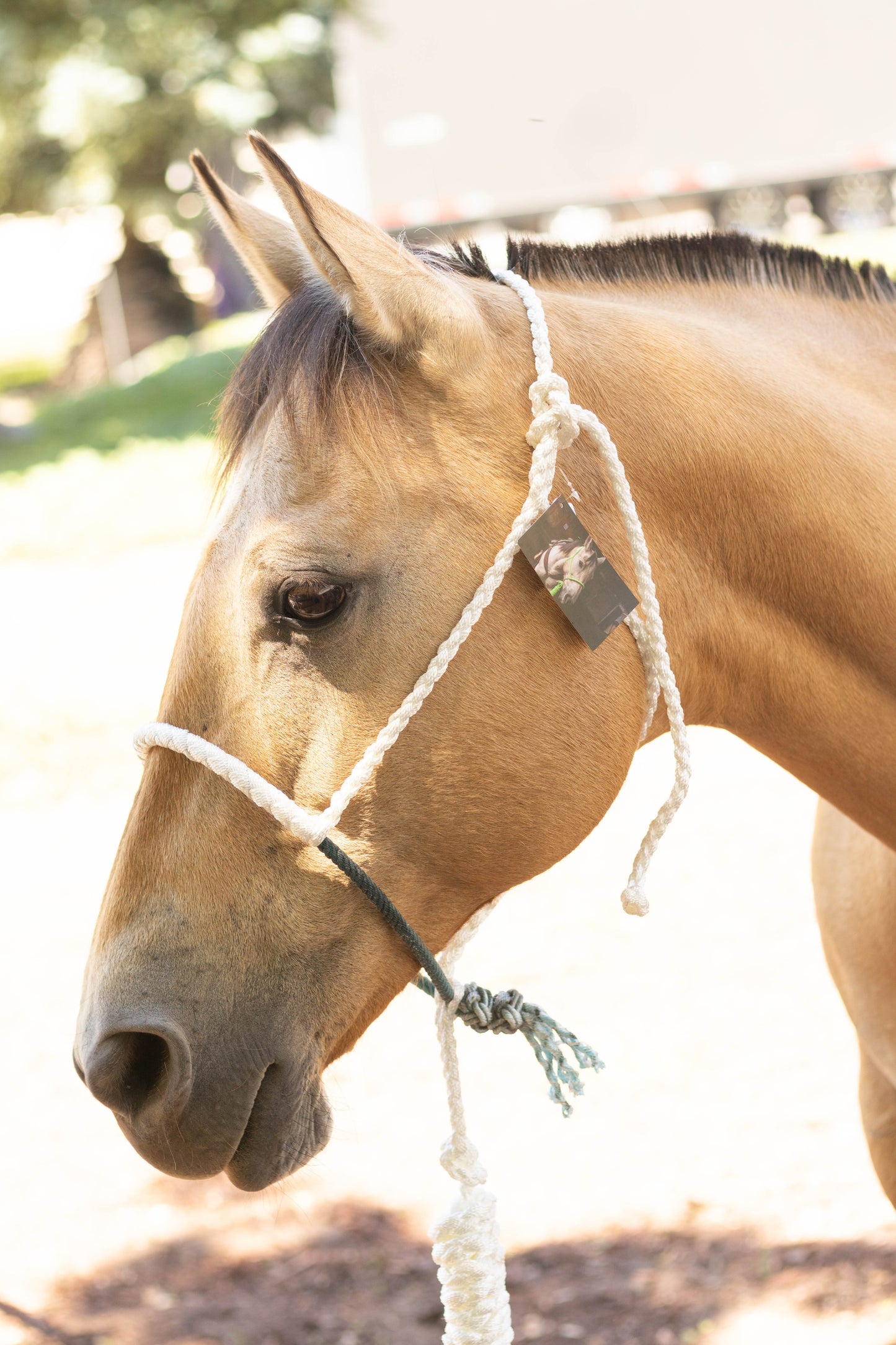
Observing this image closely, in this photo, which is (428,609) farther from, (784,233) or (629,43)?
(784,233)

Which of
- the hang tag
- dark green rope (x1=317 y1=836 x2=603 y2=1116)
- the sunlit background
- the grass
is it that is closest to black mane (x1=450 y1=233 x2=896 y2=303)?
the sunlit background

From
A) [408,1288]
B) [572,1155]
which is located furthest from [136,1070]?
[572,1155]

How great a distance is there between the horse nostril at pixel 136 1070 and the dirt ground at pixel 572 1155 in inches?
12.9

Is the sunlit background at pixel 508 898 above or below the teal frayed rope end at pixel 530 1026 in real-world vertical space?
above

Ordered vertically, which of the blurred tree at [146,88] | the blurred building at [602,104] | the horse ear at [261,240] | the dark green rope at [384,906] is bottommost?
the dark green rope at [384,906]

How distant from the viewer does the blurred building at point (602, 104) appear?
1184 cm

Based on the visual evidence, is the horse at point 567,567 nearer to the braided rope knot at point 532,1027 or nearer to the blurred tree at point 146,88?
the braided rope knot at point 532,1027

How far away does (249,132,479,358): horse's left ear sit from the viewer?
1337 mm

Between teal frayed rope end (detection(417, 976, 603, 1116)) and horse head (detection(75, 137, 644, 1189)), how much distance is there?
0.17m

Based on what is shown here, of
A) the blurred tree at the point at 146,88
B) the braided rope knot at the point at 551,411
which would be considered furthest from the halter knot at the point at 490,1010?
the blurred tree at the point at 146,88

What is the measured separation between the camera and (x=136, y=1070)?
145 cm

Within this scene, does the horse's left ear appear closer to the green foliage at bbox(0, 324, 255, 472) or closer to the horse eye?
the horse eye

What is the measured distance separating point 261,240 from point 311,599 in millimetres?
517

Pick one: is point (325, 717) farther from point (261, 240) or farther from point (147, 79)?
point (147, 79)
